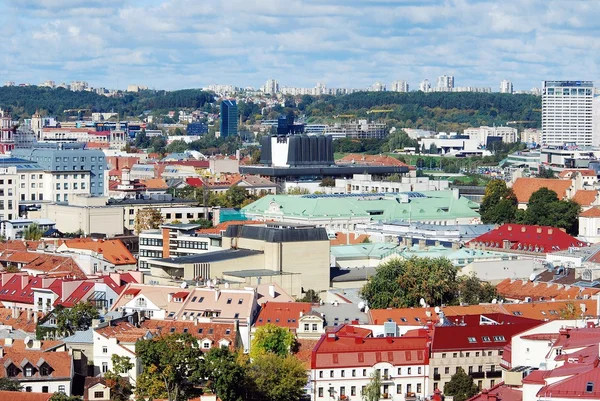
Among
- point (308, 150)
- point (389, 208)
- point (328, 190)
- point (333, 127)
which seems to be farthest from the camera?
point (333, 127)

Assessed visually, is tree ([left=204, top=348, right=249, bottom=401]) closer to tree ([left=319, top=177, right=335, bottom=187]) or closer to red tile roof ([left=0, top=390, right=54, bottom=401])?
red tile roof ([left=0, top=390, right=54, bottom=401])

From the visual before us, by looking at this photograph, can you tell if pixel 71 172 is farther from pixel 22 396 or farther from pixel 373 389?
pixel 22 396

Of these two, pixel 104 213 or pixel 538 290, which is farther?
pixel 104 213

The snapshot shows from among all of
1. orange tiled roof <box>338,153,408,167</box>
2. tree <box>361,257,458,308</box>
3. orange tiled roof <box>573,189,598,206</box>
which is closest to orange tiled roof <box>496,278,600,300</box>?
tree <box>361,257,458,308</box>

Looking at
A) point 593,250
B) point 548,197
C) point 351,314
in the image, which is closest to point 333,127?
point 548,197

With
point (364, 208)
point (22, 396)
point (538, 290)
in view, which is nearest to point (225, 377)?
point (22, 396)

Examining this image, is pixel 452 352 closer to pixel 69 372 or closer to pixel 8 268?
pixel 69 372

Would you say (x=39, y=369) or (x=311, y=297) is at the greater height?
(x=39, y=369)
